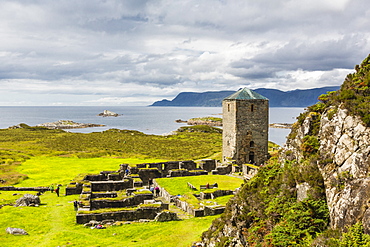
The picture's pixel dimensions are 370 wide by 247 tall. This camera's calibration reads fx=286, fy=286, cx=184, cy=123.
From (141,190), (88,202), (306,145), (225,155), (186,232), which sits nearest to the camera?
(306,145)

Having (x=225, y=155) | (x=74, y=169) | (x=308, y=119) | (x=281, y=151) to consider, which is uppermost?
(x=308, y=119)

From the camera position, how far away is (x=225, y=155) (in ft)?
110

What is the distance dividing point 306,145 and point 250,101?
21.3 metres

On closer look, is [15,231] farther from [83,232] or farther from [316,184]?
[316,184]

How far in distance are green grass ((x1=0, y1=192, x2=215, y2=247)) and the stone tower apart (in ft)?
50.2

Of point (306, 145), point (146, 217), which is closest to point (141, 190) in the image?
point (146, 217)

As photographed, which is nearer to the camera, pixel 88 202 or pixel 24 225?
pixel 24 225

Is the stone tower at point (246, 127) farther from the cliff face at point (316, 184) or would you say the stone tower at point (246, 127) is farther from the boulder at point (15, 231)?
the boulder at point (15, 231)

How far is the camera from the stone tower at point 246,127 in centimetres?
3095

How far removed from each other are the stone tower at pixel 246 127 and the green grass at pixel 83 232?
15.3 m

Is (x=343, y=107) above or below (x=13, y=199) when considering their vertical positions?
above

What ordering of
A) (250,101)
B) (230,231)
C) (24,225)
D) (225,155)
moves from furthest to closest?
(225,155) < (250,101) < (24,225) < (230,231)

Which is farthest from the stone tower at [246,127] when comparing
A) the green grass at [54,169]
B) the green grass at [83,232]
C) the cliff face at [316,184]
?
the cliff face at [316,184]

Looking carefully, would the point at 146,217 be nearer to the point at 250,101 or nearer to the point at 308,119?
the point at 308,119
